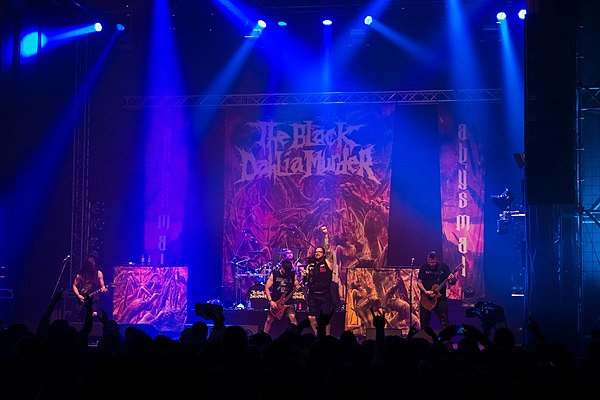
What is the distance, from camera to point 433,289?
1377 cm

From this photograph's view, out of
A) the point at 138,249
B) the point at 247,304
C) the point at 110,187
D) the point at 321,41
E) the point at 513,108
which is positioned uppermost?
the point at 321,41

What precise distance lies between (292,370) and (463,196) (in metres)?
14.9

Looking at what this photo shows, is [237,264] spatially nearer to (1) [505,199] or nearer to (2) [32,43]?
(1) [505,199]

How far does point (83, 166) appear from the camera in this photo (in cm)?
1838

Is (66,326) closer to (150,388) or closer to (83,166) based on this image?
(150,388)

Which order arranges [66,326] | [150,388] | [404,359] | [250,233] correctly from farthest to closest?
[250,233]
[66,326]
[404,359]
[150,388]

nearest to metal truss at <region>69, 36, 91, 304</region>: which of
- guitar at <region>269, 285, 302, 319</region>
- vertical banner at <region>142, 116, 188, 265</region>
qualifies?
vertical banner at <region>142, 116, 188, 265</region>

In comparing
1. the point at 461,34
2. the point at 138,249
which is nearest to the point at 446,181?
the point at 461,34

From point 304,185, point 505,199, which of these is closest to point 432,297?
point 505,199

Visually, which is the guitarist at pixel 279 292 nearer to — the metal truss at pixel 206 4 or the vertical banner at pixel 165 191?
the vertical banner at pixel 165 191

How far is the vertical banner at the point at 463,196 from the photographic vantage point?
17.5 metres

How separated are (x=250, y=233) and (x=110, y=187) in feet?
12.3

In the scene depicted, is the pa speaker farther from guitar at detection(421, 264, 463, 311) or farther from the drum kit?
the drum kit

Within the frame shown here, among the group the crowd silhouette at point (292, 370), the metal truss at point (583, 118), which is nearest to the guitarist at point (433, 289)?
the metal truss at point (583, 118)
